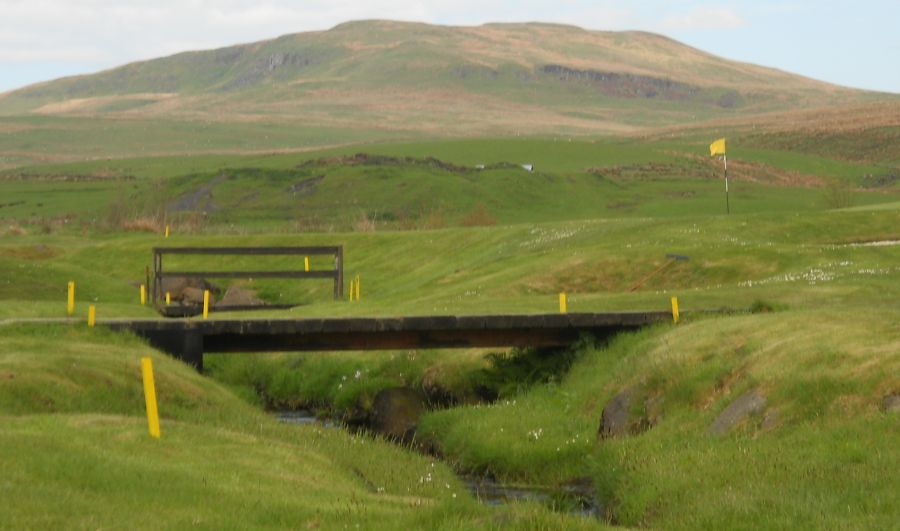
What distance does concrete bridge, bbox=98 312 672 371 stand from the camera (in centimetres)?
3384

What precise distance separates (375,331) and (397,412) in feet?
8.44

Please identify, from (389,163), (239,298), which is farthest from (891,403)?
(389,163)

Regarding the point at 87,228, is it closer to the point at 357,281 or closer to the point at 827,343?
the point at 357,281

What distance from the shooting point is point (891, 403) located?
20.9m

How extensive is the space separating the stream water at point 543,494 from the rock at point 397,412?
17.2ft

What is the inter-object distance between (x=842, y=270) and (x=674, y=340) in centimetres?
1518

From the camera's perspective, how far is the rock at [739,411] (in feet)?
76.6

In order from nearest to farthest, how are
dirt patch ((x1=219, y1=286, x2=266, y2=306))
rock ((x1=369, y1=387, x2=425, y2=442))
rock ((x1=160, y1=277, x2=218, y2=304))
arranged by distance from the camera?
rock ((x1=369, y1=387, x2=425, y2=442)), dirt patch ((x1=219, y1=286, x2=266, y2=306)), rock ((x1=160, y1=277, x2=218, y2=304))

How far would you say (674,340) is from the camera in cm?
3100

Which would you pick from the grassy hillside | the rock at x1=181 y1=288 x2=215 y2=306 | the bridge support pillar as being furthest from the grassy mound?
the rock at x1=181 y1=288 x2=215 y2=306

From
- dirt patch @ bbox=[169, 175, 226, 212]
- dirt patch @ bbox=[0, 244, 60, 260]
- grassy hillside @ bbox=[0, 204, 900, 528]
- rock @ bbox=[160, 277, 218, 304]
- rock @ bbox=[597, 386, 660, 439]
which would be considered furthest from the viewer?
dirt patch @ bbox=[169, 175, 226, 212]

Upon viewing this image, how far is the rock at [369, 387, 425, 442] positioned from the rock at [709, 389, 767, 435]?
875cm

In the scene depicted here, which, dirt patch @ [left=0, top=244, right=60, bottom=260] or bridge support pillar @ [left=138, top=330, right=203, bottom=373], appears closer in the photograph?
bridge support pillar @ [left=138, top=330, right=203, bottom=373]

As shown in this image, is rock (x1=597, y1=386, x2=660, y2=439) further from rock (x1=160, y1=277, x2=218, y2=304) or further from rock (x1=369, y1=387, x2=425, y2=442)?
rock (x1=160, y1=277, x2=218, y2=304)
